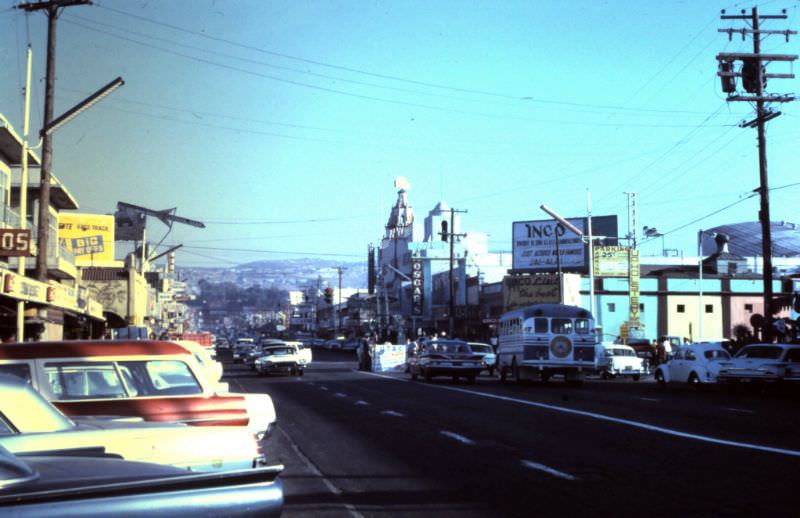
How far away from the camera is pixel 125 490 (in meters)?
3.49

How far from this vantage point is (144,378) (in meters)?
9.74

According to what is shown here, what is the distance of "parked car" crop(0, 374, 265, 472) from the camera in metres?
5.91

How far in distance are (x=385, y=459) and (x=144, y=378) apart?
14.1 ft

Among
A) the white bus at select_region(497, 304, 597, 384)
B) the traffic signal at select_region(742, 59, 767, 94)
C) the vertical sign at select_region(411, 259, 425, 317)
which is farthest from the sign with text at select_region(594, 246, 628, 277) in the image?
the white bus at select_region(497, 304, 597, 384)

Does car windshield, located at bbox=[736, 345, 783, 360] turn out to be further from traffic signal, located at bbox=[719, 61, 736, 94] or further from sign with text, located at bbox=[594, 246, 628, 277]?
sign with text, located at bbox=[594, 246, 628, 277]

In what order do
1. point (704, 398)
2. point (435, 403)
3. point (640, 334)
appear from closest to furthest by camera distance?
point (435, 403) < point (704, 398) < point (640, 334)

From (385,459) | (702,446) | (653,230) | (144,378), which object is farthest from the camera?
(653,230)

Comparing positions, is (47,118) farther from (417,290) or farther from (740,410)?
(417,290)

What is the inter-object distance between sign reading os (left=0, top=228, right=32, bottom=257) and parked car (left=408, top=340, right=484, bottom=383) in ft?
50.9

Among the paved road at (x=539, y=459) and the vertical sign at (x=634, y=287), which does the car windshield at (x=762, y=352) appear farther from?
the vertical sign at (x=634, y=287)

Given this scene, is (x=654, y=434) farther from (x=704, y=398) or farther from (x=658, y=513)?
(x=704, y=398)

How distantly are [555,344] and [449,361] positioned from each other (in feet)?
13.1

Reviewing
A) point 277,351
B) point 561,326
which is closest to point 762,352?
point 561,326

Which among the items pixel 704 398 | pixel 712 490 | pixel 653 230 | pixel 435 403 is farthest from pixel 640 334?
pixel 712 490
